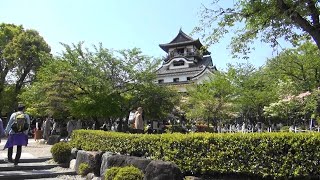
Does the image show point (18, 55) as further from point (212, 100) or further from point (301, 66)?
point (301, 66)

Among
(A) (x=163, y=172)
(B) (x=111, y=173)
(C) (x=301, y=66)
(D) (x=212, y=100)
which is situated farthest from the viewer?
(D) (x=212, y=100)

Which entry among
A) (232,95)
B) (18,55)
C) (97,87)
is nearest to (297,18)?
(97,87)

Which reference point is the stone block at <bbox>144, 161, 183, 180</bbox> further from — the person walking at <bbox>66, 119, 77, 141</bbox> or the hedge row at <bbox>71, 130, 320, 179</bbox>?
the person walking at <bbox>66, 119, 77, 141</bbox>

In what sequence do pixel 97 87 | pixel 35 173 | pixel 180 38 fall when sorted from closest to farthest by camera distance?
pixel 35 173 < pixel 97 87 < pixel 180 38

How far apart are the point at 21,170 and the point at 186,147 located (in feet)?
16.9

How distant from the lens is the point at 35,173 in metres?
9.34

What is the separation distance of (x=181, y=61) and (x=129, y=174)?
164 feet

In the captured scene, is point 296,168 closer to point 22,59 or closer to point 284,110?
point 284,110

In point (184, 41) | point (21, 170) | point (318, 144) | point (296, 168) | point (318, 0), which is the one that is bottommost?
point (21, 170)

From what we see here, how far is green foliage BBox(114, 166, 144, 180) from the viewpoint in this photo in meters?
7.11

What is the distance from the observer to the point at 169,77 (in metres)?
54.6

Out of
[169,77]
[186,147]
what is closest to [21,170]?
[186,147]

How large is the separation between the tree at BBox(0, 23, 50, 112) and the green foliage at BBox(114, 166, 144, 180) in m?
29.2

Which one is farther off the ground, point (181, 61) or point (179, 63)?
point (181, 61)
